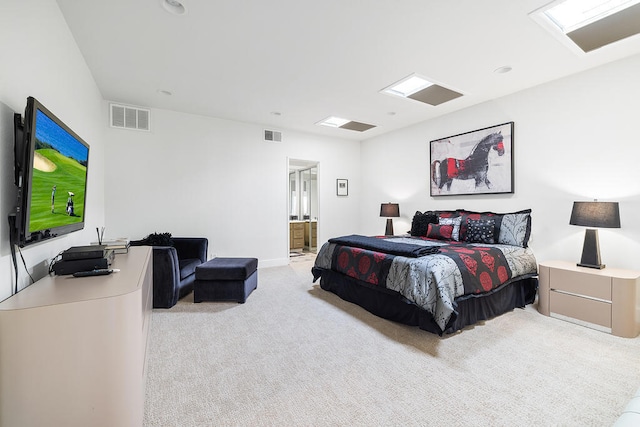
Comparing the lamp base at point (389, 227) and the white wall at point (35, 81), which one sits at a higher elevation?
the white wall at point (35, 81)

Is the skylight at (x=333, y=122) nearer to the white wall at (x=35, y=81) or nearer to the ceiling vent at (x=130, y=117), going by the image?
the ceiling vent at (x=130, y=117)

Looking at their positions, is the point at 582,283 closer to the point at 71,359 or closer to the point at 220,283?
the point at 220,283

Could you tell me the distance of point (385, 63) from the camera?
9.70 ft


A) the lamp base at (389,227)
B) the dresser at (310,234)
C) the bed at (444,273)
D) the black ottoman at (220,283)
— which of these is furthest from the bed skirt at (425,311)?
the dresser at (310,234)

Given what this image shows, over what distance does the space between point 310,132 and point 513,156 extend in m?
3.51

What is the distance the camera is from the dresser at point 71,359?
3.60 ft

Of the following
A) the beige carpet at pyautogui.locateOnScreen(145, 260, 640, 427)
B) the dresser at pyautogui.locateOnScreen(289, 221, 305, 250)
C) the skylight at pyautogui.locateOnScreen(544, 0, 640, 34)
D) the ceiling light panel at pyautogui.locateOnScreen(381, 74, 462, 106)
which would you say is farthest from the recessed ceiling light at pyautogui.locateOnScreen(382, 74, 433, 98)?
the dresser at pyautogui.locateOnScreen(289, 221, 305, 250)

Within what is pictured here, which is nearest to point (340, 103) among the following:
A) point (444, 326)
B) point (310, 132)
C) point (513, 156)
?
point (310, 132)

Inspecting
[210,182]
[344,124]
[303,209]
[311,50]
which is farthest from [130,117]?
[303,209]

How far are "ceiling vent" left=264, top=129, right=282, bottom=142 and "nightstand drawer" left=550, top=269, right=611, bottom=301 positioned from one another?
4513 mm

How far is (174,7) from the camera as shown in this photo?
2123 mm

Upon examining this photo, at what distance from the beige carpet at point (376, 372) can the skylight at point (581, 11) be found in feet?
8.84

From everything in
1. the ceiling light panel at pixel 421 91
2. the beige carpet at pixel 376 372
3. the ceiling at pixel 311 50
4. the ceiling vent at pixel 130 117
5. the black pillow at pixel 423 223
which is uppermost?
the ceiling light panel at pixel 421 91

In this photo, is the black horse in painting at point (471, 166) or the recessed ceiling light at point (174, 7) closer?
the recessed ceiling light at point (174, 7)
